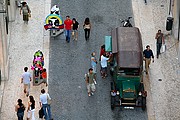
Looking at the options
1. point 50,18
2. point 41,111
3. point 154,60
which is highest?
point 50,18

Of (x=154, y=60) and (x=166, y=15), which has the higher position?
(x=166, y=15)

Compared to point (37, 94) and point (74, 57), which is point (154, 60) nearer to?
point (74, 57)

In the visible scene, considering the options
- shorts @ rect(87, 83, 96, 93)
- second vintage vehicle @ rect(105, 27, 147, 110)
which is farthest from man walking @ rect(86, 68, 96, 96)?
second vintage vehicle @ rect(105, 27, 147, 110)

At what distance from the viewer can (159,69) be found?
1252 inches

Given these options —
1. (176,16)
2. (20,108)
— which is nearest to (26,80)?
(20,108)

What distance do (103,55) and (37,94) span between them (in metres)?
3.94

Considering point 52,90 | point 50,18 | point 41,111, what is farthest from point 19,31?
point 41,111

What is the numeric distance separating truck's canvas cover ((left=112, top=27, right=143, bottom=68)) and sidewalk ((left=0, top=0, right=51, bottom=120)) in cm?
434

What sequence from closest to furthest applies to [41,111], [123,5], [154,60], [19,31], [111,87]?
1. [41,111]
2. [111,87]
3. [154,60]
4. [19,31]
5. [123,5]

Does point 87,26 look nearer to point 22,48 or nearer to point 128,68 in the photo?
point 22,48

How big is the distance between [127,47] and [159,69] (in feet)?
10.4

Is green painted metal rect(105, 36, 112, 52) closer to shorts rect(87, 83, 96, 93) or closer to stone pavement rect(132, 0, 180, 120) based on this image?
shorts rect(87, 83, 96, 93)

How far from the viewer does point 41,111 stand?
2792 centimetres

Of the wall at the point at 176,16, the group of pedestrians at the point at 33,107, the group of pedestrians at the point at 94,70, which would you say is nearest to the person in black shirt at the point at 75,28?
the group of pedestrians at the point at 94,70
